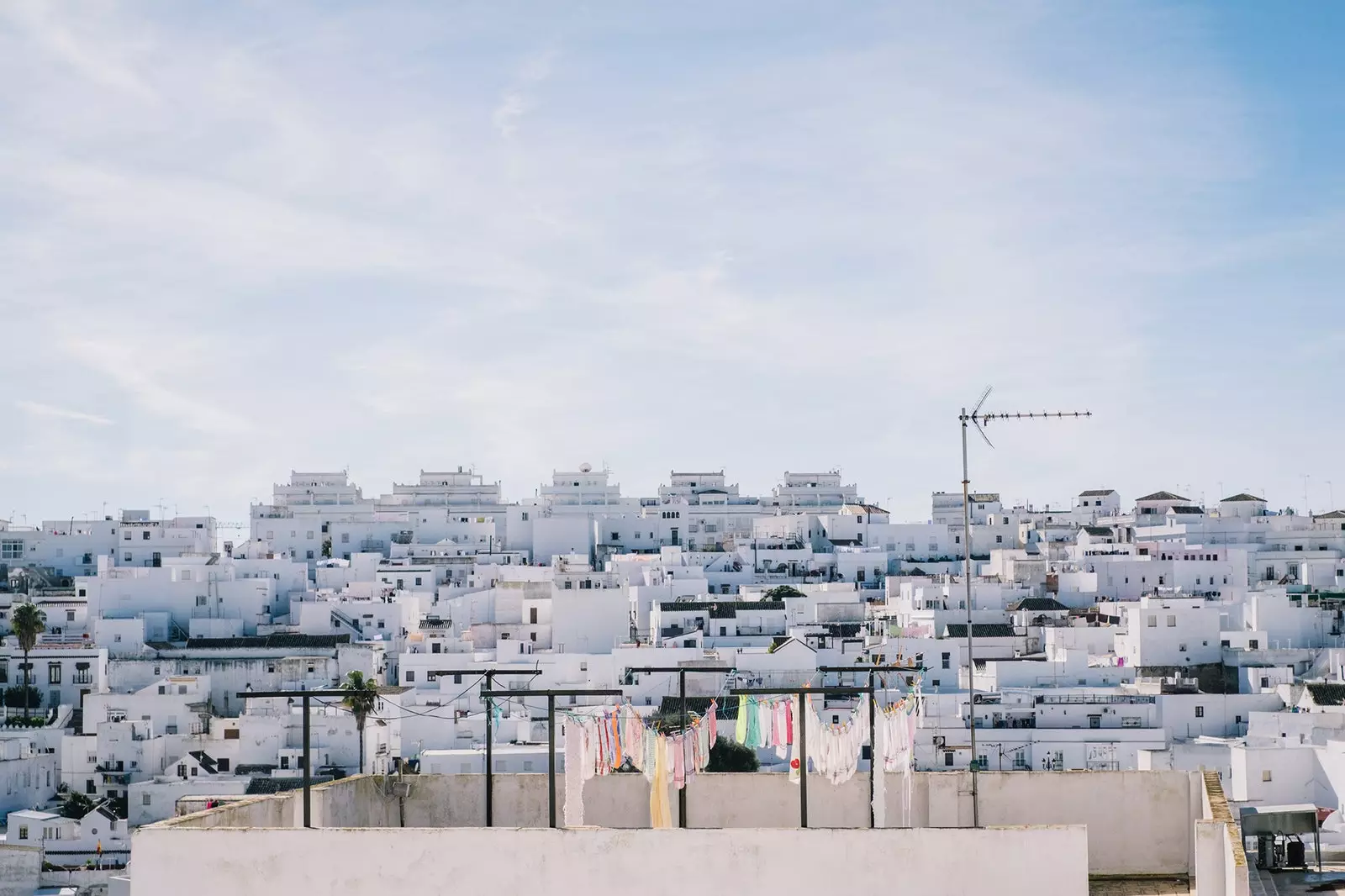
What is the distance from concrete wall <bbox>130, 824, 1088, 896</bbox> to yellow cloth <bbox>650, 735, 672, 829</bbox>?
1436mm

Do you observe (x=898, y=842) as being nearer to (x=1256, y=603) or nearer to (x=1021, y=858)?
(x=1021, y=858)

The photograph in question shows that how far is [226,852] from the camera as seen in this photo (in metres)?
9.48

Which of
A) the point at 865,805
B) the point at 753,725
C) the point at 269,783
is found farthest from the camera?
the point at 269,783

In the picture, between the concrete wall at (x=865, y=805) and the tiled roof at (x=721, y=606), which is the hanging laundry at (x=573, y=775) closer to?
the concrete wall at (x=865, y=805)

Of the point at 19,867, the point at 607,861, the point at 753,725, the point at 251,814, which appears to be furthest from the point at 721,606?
the point at 607,861

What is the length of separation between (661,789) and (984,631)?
1480 inches

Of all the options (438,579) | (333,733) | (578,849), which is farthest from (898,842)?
(438,579)

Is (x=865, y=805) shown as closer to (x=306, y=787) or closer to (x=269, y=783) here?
(x=306, y=787)

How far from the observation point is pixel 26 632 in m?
47.0

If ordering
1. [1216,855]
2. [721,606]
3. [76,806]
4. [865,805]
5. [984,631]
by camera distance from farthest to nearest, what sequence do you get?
[721,606] → [984,631] → [76,806] → [865,805] → [1216,855]

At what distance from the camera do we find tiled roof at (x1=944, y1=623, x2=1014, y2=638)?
46.5 metres

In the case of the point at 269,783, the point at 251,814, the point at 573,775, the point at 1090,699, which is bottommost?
the point at 269,783

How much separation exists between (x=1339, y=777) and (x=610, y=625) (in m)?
23.9

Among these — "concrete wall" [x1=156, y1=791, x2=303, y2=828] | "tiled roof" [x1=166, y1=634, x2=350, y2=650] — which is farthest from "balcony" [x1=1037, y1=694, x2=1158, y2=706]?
"concrete wall" [x1=156, y1=791, x2=303, y2=828]
